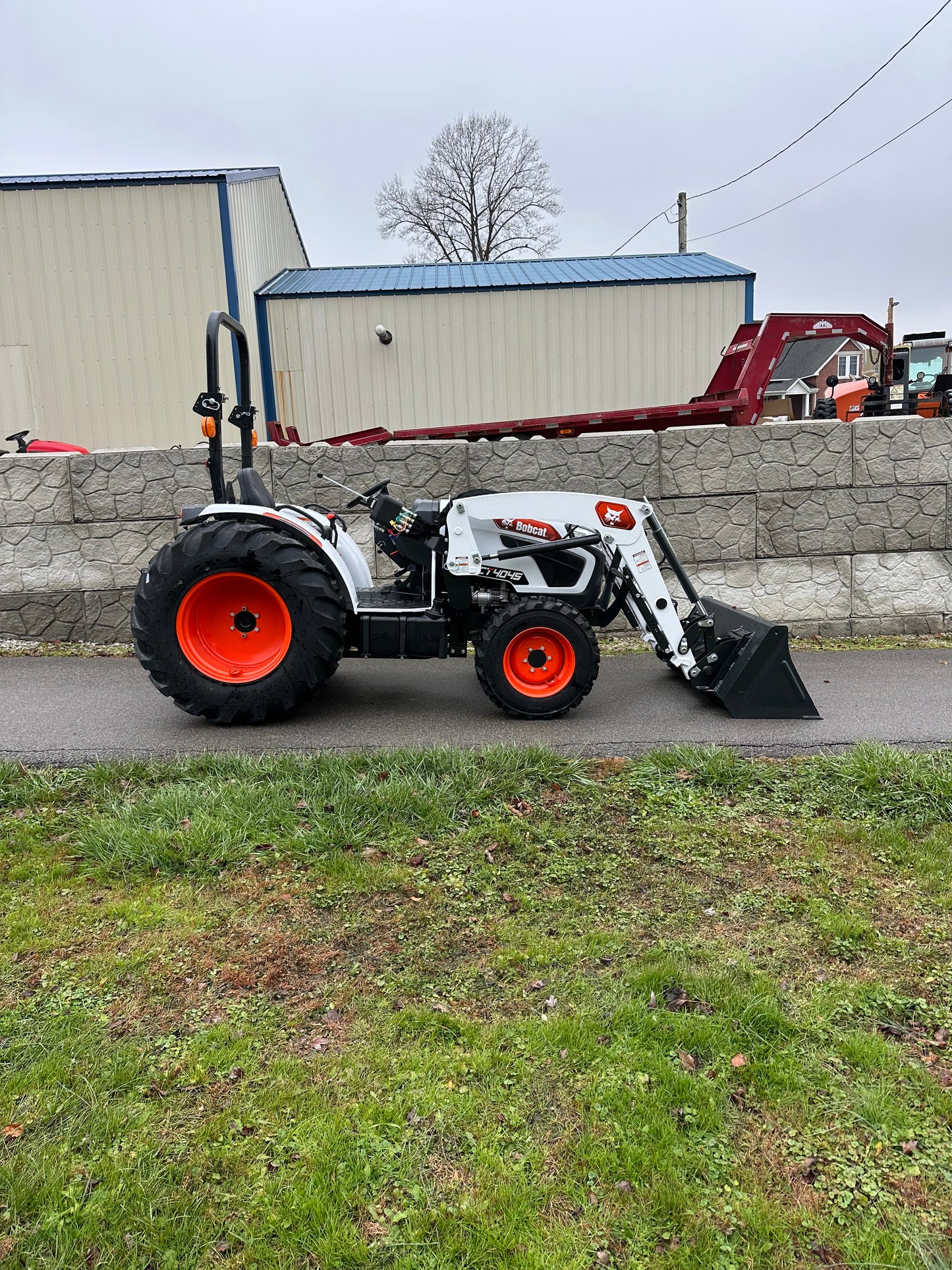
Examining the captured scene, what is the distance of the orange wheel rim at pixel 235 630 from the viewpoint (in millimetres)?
5195

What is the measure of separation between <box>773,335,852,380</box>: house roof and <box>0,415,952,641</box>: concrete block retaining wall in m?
7.26

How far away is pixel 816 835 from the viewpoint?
390cm

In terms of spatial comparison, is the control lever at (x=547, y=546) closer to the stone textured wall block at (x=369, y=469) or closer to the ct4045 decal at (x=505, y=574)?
the ct4045 decal at (x=505, y=574)

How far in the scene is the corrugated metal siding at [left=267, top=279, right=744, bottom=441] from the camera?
1515 centimetres

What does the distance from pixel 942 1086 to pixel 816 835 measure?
147 centimetres

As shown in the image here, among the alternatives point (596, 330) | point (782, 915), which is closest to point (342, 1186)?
point (782, 915)

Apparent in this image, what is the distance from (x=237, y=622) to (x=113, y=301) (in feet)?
32.9

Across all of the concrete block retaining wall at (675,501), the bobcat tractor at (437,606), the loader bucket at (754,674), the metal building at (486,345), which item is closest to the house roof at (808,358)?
the metal building at (486,345)

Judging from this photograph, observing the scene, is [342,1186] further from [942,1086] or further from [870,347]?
[870,347]

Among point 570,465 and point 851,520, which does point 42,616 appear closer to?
point 570,465

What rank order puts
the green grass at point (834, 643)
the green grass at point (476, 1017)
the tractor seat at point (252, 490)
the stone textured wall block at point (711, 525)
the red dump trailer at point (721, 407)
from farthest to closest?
the red dump trailer at point (721, 407)
the stone textured wall block at point (711, 525)
the green grass at point (834, 643)
the tractor seat at point (252, 490)
the green grass at point (476, 1017)

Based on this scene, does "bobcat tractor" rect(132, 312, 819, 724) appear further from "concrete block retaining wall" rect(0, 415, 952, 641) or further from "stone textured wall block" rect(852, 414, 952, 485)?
"stone textured wall block" rect(852, 414, 952, 485)

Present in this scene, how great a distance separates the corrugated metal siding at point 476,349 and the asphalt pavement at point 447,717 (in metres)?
9.46

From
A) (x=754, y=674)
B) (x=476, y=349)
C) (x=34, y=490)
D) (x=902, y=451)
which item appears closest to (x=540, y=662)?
(x=754, y=674)
